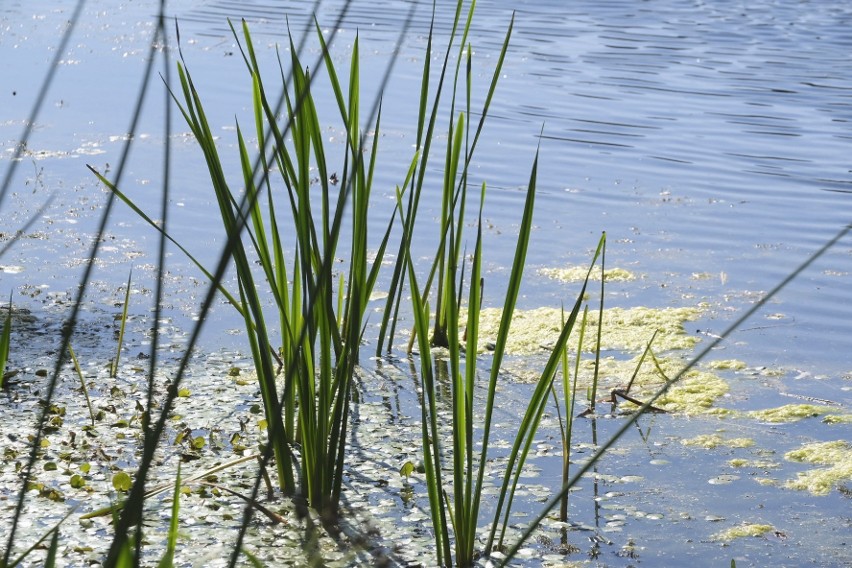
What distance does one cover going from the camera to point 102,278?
3385mm

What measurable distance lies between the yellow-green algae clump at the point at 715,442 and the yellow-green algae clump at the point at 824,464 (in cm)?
9

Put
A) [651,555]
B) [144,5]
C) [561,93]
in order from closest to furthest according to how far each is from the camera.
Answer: [651,555] < [561,93] < [144,5]

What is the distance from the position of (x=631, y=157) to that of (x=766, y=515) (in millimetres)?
3205

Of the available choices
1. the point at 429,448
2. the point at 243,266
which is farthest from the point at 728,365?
the point at 243,266

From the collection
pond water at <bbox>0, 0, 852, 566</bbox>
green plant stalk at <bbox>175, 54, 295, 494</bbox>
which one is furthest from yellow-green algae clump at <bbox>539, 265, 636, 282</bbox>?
green plant stalk at <bbox>175, 54, 295, 494</bbox>

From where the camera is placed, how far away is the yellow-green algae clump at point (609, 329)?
119 inches

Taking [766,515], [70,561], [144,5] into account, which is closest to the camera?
[70,561]

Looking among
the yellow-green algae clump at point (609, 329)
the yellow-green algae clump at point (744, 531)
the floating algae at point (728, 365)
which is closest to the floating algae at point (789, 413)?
the floating algae at point (728, 365)

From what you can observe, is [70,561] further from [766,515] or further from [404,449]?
[766,515]

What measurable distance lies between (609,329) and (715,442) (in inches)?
27.7

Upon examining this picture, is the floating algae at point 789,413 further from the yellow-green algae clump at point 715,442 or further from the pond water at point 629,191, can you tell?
the yellow-green algae clump at point 715,442

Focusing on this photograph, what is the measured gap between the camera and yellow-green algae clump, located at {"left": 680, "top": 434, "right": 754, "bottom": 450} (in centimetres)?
244

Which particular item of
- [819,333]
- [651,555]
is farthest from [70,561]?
[819,333]

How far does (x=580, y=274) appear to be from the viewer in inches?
140
